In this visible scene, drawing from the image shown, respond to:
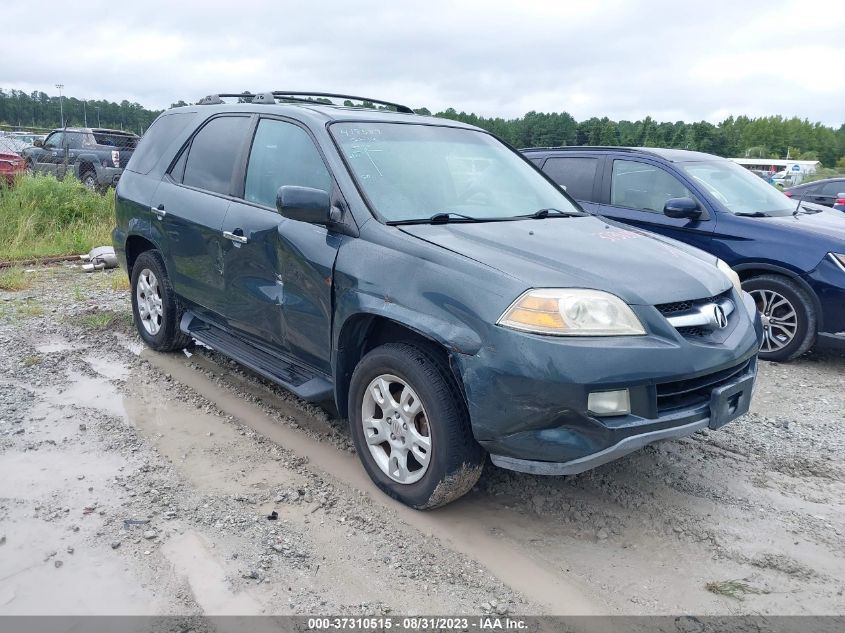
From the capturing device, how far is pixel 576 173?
7.21 metres

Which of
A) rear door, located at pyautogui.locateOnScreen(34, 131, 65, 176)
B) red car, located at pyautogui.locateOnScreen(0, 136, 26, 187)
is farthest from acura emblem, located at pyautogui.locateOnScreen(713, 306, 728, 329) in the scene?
rear door, located at pyautogui.locateOnScreen(34, 131, 65, 176)

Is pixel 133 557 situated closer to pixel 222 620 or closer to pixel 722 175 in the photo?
pixel 222 620

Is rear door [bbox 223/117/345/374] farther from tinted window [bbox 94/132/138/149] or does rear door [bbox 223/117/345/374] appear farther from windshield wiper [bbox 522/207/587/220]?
tinted window [bbox 94/132/138/149]

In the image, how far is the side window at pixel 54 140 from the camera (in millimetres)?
16422

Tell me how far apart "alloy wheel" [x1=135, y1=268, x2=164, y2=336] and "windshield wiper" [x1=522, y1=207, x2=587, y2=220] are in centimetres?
295

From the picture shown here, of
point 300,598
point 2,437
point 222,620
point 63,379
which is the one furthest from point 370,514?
point 63,379

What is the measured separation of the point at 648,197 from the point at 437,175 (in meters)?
3.40

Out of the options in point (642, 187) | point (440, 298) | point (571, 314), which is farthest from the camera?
point (642, 187)

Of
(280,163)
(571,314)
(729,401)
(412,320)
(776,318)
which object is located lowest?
(776,318)

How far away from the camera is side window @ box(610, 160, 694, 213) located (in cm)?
656

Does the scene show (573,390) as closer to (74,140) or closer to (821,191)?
(821,191)

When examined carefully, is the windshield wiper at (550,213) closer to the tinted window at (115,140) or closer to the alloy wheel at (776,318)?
the alloy wheel at (776,318)

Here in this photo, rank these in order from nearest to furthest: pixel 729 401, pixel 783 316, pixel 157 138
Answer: pixel 729 401 → pixel 157 138 → pixel 783 316

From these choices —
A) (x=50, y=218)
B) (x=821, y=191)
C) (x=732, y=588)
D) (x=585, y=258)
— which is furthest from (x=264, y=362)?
(x=821, y=191)
